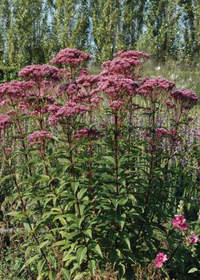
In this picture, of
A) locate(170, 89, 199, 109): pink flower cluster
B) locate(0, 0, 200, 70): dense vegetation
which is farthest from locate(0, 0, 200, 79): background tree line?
locate(170, 89, 199, 109): pink flower cluster

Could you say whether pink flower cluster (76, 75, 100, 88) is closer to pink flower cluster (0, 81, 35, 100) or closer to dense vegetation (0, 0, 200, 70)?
pink flower cluster (0, 81, 35, 100)

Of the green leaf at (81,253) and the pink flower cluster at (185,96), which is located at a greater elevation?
the pink flower cluster at (185,96)

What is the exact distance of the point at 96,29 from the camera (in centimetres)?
2548

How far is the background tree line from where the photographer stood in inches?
964

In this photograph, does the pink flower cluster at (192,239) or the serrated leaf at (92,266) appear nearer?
the pink flower cluster at (192,239)

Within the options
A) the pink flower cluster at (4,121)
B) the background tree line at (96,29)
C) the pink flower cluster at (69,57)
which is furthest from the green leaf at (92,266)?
the background tree line at (96,29)

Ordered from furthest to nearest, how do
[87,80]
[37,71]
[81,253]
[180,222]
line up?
[87,80] < [37,71] < [81,253] < [180,222]

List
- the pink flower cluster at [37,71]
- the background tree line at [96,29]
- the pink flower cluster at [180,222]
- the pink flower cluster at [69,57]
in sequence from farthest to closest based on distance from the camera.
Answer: the background tree line at [96,29], the pink flower cluster at [69,57], the pink flower cluster at [37,71], the pink flower cluster at [180,222]

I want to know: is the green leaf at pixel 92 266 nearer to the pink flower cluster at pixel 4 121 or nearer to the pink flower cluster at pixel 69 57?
the pink flower cluster at pixel 4 121

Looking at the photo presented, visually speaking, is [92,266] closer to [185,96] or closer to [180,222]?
[180,222]

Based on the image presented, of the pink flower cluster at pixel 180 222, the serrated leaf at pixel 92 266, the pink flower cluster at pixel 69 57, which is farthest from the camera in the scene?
the pink flower cluster at pixel 69 57

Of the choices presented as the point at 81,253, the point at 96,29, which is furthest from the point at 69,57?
the point at 96,29

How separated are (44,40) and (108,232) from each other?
23598 mm

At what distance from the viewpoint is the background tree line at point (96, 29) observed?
24484 millimetres
